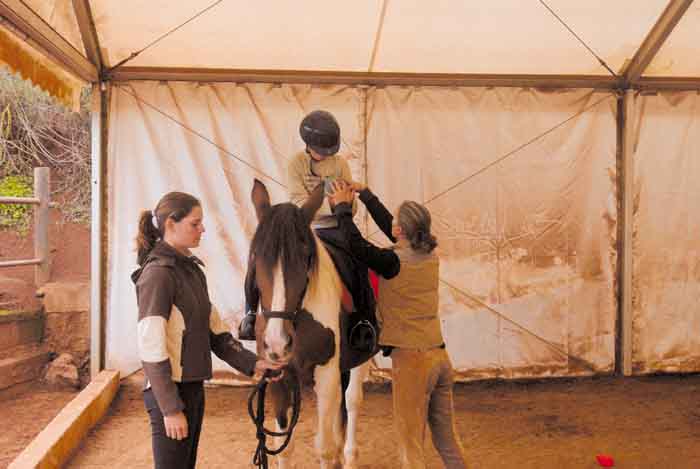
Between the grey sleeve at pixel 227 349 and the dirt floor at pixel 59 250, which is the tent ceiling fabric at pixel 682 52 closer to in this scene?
the grey sleeve at pixel 227 349

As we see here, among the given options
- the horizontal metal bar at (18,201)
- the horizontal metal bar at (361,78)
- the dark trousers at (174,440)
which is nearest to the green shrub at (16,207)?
the horizontal metal bar at (18,201)

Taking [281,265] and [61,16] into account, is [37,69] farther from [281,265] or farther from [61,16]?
[281,265]

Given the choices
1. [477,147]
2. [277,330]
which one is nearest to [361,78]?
[477,147]

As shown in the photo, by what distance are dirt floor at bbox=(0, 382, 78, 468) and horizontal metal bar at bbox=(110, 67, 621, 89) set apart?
256 centimetres

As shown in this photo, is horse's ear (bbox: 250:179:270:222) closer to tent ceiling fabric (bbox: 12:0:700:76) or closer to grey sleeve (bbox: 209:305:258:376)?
grey sleeve (bbox: 209:305:258:376)

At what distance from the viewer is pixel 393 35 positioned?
447 centimetres

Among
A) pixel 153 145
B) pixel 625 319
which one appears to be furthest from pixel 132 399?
pixel 625 319

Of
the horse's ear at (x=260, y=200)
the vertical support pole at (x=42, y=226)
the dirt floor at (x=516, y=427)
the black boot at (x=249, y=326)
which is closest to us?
the horse's ear at (x=260, y=200)

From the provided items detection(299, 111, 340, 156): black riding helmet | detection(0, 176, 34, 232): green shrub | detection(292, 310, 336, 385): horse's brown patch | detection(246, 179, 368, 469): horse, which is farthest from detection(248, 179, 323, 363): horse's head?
detection(0, 176, 34, 232): green shrub

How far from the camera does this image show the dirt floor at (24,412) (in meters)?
3.67

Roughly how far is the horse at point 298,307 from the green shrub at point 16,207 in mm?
6755

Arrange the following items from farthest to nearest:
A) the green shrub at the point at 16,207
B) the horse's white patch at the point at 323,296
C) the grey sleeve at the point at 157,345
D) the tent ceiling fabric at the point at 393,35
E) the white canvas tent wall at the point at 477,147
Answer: the green shrub at the point at 16,207, the white canvas tent wall at the point at 477,147, the tent ceiling fabric at the point at 393,35, the horse's white patch at the point at 323,296, the grey sleeve at the point at 157,345

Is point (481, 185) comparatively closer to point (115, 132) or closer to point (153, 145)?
point (153, 145)

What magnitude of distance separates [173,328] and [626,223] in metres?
4.44
